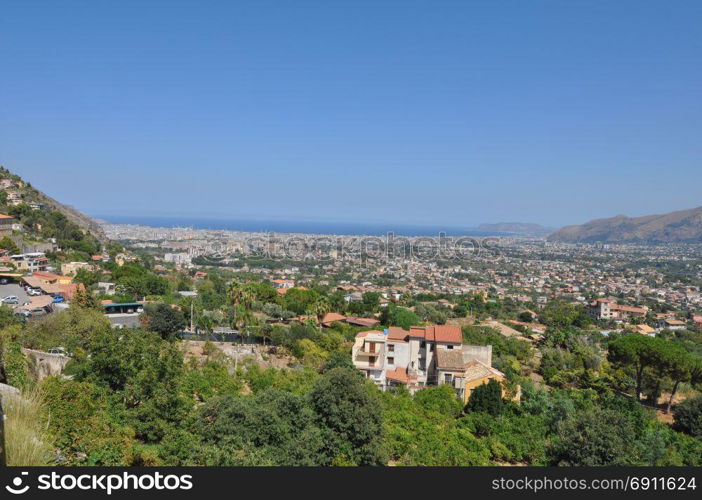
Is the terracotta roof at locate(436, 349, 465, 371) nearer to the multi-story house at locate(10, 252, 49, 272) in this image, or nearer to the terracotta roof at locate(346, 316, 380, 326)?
the terracotta roof at locate(346, 316, 380, 326)

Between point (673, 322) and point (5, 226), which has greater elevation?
point (5, 226)

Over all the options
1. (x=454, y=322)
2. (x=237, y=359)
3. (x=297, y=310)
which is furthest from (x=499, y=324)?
(x=237, y=359)

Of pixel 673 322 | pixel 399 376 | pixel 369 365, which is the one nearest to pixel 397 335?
pixel 399 376

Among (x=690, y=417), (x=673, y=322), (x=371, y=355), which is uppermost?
(x=371, y=355)

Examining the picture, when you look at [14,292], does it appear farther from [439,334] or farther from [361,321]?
[439,334]

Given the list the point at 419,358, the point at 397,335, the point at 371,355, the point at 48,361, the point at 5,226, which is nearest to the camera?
the point at 48,361

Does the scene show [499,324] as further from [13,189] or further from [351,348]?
[13,189]

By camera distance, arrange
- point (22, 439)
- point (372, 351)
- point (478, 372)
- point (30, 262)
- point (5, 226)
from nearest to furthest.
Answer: point (22, 439)
point (478, 372)
point (372, 351)
point (30, 262)
point (5, 226)

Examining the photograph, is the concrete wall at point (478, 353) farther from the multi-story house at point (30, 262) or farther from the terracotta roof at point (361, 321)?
the multi-story house at point (30, 262)

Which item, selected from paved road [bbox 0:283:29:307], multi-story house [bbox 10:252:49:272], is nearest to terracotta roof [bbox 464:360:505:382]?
paved road [bbox 0:283:29:307]
